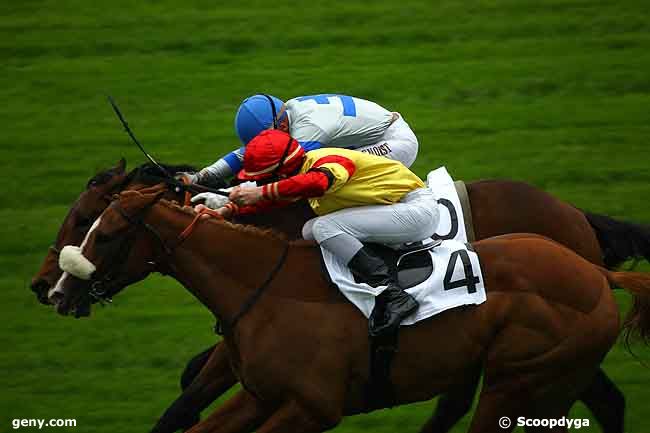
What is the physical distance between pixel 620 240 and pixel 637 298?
39.9 inches

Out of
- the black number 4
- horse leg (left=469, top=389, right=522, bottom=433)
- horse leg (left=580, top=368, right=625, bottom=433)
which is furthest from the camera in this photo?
horse leg (left=580, top=368, right=625, bottom=433)

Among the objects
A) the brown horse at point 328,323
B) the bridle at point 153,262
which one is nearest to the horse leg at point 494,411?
the brown horse at point 328,323

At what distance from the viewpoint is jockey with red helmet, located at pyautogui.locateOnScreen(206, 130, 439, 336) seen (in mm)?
5262

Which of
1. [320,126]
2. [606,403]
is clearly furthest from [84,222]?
[606,403]

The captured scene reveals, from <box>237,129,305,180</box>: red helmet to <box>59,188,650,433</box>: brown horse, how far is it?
29 cm

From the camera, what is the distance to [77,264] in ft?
17.2

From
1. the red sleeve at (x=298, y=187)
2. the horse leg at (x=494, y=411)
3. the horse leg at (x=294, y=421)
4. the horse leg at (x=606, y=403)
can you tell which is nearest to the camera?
the red sleeve at (x=298, y=187)

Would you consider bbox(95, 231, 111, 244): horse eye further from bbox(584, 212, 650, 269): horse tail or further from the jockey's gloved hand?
bbox(584, 212, 650, 269): horse tail

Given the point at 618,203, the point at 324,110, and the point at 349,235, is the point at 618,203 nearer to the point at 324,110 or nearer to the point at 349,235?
the point at 324,110

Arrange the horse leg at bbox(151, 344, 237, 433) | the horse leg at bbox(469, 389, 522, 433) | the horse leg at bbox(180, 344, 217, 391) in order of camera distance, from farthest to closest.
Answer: the horse leg at bbox(180, 344, 217, 391) → the horse leg at bbox(151, 344, 237, 433) → the horse leg at bbox(469, 389, 522, 433)

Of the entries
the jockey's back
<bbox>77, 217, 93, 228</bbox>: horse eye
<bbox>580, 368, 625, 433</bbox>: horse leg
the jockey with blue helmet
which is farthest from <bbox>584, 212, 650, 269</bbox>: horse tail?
<bbox>77, 217, 93, 228</bbox>: horse eye

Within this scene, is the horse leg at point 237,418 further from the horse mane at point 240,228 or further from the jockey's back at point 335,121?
the jockey's back at point 335,121

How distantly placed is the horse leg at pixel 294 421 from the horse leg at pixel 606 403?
1.76m

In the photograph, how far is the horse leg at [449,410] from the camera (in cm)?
648
